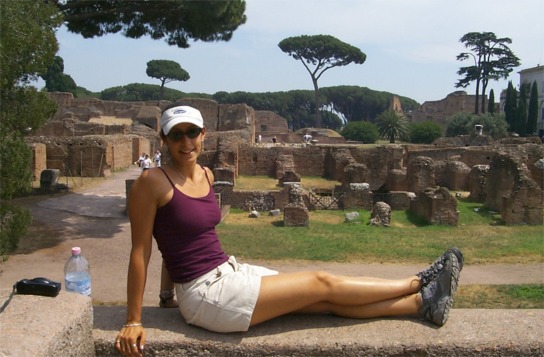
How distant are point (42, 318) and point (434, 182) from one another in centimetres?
1845

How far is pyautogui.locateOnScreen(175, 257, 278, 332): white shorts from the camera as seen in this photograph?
2410 millimetres

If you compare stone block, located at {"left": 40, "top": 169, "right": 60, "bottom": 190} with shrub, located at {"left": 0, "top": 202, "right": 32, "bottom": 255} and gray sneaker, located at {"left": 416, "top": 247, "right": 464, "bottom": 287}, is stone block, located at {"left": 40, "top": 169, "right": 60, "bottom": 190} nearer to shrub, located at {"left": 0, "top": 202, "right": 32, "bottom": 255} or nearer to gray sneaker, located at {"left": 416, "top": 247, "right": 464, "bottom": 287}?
shrub, located at {"left": 0, "top": 202, "right": 32, "bottom": 255}

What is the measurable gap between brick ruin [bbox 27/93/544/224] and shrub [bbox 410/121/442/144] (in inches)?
269

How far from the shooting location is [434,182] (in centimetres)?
1930

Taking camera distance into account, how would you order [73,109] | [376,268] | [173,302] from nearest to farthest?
[173,302] → [376,268] → [73,109]

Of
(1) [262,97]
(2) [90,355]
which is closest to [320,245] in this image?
(2) [90,355]

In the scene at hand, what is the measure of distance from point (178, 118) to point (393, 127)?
39.2 metres

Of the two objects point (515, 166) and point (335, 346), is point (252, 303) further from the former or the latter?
point (515, 166)

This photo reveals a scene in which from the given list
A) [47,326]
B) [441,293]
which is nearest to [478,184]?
[441,293]

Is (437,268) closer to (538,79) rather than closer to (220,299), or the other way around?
(220,299)

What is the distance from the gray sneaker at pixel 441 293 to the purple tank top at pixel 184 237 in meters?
0.99

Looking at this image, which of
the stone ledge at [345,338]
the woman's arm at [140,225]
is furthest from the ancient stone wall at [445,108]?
the woman's arm at [140,225]

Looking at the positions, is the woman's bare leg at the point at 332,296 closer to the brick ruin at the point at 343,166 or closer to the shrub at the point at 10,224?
the shrub at the point at 10,224

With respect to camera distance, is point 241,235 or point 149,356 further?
point 241,235
